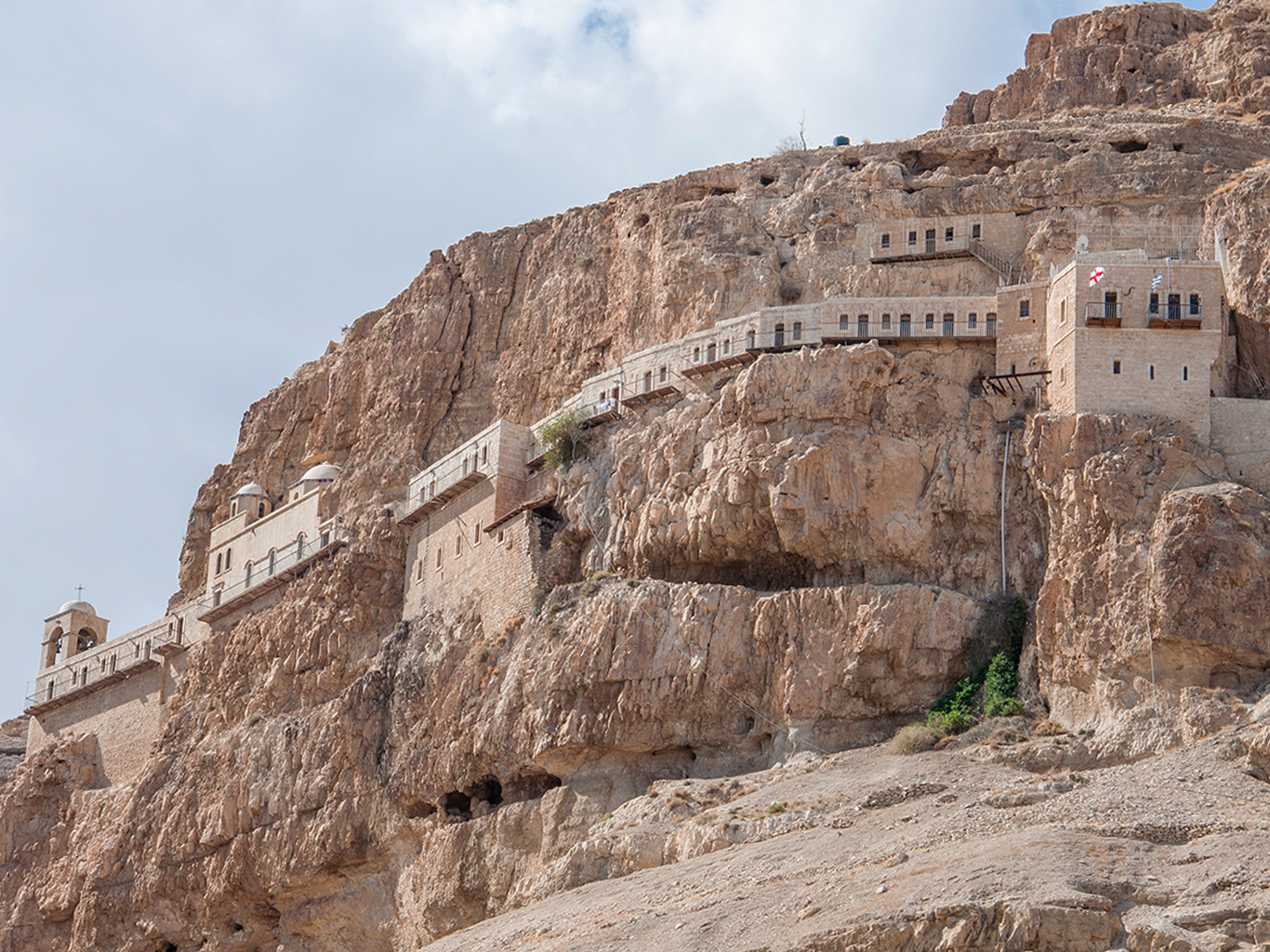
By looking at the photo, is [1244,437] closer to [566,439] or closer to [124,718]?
[566,439]

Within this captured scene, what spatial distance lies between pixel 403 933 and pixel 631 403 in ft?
55.9

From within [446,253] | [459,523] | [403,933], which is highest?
[446,253]

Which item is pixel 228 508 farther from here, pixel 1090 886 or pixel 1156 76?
pixel 1090 886

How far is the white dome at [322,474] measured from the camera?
74938mm

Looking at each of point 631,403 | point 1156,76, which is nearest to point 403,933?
point 631,403

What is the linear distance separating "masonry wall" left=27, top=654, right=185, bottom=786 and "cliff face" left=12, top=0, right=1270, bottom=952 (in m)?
1.71

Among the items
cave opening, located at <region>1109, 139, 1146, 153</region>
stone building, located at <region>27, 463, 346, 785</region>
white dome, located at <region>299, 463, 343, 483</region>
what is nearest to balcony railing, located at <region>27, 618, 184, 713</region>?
stone building, located at <region>27, 463, 346, 785</region>

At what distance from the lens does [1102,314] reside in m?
51.6

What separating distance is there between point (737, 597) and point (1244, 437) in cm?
1360

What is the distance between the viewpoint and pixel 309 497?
73.3 metres

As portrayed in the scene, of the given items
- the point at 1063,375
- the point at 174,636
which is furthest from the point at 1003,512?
the point at 174,636

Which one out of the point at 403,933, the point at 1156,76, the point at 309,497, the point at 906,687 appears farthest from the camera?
the point at 309,497

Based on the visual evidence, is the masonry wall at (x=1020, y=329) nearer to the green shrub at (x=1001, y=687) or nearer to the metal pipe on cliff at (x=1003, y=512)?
the metal pipe on cliff at (x=1003, y=512)

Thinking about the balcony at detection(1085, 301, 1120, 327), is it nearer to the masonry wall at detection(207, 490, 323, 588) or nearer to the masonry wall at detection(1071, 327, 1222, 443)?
the masonry wall at detection(1071, 327, 1222, 443)
